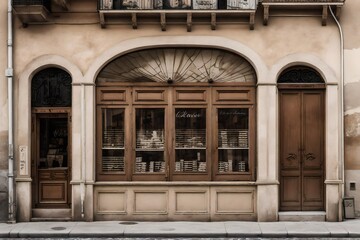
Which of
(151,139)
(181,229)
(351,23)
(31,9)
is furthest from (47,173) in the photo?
(351,23)

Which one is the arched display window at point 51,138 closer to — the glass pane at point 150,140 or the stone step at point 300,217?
the glass pane at point 150,140

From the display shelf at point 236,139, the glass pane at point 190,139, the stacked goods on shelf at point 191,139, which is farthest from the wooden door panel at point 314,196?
the stacked goods on shelf at point 191,139

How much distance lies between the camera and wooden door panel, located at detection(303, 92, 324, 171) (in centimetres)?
1595

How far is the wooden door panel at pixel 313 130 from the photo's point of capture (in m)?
15.9

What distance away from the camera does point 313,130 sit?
16.0m

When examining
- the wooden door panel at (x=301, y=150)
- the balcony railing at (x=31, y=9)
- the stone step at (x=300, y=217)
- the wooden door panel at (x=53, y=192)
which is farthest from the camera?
the wooden door panel at (x=53, y=192)

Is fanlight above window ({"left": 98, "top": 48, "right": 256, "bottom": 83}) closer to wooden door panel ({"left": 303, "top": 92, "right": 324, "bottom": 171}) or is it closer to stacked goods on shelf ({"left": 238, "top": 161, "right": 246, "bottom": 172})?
→ wooden door panel ({"left": 303, "top": 92, "right": 324, "bottom": 171})

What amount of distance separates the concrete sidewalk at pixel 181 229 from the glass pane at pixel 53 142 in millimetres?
1584

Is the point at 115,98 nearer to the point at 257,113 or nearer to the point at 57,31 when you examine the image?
the point at 57,31

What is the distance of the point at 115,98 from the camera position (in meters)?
16.0

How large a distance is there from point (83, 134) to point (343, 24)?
268 inches

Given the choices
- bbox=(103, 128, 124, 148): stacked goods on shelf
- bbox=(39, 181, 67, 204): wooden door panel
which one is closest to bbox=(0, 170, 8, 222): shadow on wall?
bbox=(39, 181, 67, 204): wooden door panel

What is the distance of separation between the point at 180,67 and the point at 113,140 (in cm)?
244

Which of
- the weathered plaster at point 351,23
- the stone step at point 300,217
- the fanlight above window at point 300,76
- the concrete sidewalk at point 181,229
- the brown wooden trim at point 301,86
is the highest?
the weathered plaster at point 351,23
